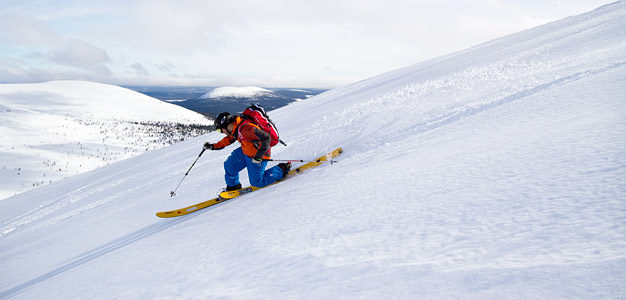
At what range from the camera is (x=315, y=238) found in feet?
8.16

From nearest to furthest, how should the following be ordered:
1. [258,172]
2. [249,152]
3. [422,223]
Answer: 1. [422,223]
2. [249,152]
3. [258,172]

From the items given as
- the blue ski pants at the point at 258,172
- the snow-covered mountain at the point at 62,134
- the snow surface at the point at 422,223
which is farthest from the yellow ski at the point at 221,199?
the snow-covered mountain at the point at 62,134

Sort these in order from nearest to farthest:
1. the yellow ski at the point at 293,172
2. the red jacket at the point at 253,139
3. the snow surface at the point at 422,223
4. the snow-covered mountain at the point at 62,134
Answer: the snow surface at the point at 422,223 < the red jacket at the point at 253,139 < the yellow ski at the point at 293,172 < the snow-covered mountain at the point at 62,134

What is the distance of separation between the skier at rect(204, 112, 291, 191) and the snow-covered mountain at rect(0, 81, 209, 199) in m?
32.4

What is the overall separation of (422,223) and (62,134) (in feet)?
235

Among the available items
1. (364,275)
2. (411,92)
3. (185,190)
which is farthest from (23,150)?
(364,275)

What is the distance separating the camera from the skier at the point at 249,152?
4.86 m

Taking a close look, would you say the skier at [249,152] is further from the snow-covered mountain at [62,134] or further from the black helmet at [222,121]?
the snow-covered mountain at [62,134]

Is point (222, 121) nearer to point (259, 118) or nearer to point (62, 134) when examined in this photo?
point (259, 118)

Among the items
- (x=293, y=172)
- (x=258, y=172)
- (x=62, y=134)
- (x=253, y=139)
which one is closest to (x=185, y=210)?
(x=258, y=172)

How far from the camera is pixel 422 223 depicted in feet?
7.10

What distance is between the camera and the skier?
16.0ft

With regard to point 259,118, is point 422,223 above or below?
below

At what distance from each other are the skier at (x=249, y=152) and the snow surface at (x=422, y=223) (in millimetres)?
453
